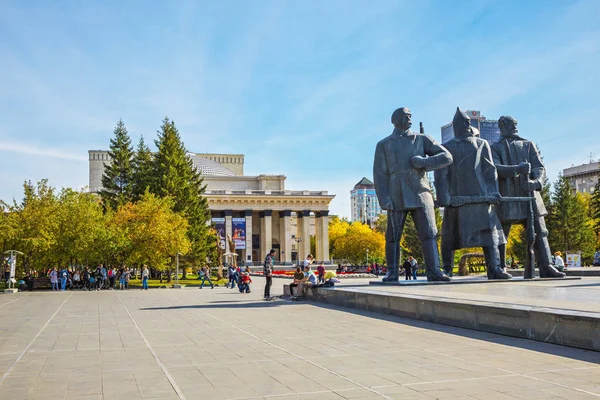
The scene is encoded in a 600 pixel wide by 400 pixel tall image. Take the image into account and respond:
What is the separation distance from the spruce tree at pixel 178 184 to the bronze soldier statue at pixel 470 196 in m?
32.1

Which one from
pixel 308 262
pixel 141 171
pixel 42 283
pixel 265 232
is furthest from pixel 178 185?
pixel 265 232

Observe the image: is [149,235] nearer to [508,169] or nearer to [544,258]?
[508,169]

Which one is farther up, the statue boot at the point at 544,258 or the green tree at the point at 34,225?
the green tree at the point at 34,225

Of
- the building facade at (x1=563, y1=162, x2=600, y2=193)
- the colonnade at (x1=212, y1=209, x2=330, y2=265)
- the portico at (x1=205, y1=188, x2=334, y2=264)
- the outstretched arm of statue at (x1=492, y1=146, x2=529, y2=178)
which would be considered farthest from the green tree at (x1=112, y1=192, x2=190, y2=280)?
the building facade at (x1=563, y1=162, x2=600, y2=193)

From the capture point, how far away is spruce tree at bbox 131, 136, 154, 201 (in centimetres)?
4858

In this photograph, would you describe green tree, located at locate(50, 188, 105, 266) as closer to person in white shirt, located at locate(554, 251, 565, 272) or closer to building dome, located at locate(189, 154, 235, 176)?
person in white shirt, located at locate(554, 251, 565, 272)

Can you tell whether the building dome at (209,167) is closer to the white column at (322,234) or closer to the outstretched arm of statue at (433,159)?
the white column at (322,234)

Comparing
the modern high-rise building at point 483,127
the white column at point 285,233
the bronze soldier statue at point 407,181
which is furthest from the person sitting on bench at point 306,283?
the modern high-rise building at point 483,127

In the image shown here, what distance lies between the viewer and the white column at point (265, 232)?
90312 mm

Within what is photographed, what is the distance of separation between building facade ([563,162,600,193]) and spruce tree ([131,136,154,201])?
64241 mm

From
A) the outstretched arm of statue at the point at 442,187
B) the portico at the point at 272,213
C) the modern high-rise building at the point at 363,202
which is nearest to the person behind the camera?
the outstretched arm of statue at the point at 442,187

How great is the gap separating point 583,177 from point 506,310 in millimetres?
89986

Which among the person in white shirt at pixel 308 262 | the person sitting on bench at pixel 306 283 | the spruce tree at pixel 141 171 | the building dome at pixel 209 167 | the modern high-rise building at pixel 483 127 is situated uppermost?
the modern high-rise building at pixel 483 127

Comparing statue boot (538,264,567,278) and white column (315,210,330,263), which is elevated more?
white column (315,210,330,263)
